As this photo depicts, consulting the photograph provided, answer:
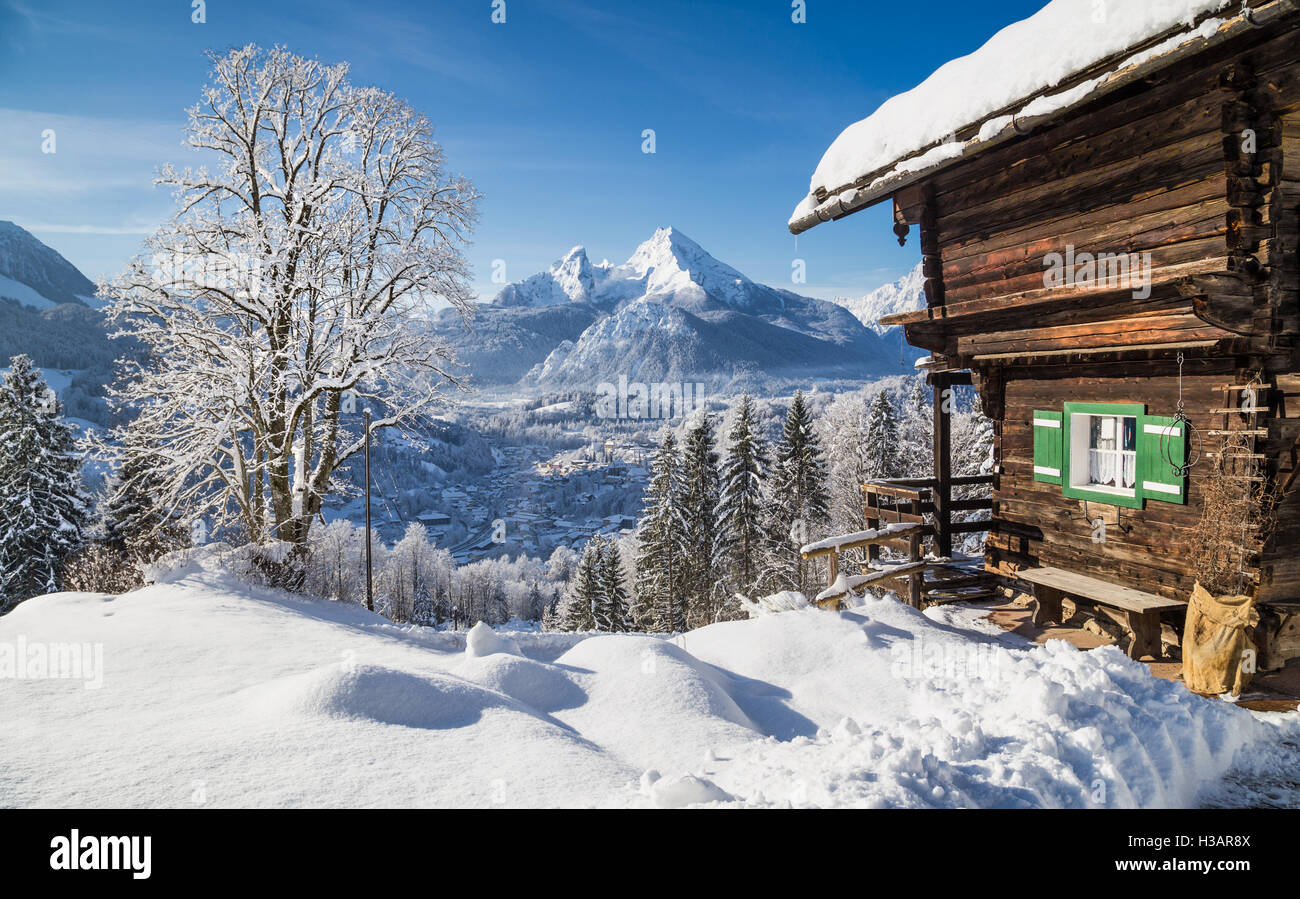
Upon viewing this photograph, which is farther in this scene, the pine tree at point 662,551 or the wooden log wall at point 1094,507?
the pine tree at point 662,551

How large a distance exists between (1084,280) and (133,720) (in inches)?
427

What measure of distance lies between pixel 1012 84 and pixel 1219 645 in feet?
22.1

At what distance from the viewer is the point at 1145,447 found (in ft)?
26.6

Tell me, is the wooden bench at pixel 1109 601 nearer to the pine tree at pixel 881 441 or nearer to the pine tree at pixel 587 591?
the pine tree at pixel 881 441

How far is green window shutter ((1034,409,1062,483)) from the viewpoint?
9492 mm

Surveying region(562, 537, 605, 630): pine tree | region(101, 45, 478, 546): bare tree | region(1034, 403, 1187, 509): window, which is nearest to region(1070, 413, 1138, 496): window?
region(1034, 403, 1187, 509): window

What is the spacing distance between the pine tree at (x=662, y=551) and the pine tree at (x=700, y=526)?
0.40m

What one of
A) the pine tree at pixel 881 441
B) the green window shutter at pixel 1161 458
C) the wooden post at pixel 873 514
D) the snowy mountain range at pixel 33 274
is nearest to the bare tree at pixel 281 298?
the wooden post at pixel 873 514

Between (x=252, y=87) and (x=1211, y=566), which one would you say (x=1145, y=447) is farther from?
(x=252, y=87)

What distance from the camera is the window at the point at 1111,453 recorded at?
25.6ft

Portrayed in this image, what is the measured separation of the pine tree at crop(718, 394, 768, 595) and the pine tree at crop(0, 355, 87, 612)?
27254 mm
